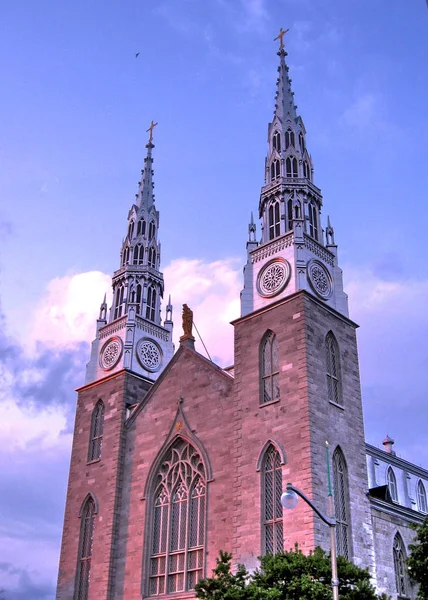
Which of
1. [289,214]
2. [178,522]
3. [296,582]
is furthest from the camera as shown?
Answer: [289,214]

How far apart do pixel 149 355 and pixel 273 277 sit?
1247 centimetres

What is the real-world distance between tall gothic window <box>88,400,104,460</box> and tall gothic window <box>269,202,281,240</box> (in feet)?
48.9

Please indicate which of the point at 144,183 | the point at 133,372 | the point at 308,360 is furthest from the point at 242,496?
the point at 144,183

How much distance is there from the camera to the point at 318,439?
33.3m

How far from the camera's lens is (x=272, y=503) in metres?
33.5

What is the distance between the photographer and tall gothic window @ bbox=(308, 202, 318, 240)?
1612 inches

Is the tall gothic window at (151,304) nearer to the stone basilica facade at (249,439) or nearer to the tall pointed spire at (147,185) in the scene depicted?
the stone basilica facade at (249,439)

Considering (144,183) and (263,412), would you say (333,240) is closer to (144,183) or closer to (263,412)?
(263,412)

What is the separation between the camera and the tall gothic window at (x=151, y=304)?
4978cm

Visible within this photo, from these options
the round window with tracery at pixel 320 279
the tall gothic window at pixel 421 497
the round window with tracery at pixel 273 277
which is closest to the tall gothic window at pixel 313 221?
the round window with tracery at pixel 320 279

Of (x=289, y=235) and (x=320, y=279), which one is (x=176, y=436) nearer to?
(x=320, y=279)

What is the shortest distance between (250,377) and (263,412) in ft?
7.07

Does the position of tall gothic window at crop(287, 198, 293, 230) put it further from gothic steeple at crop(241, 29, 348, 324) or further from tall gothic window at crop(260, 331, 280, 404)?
tall gothic window at crop(260, 331, 280, 404)

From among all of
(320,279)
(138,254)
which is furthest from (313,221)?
(138,254)
